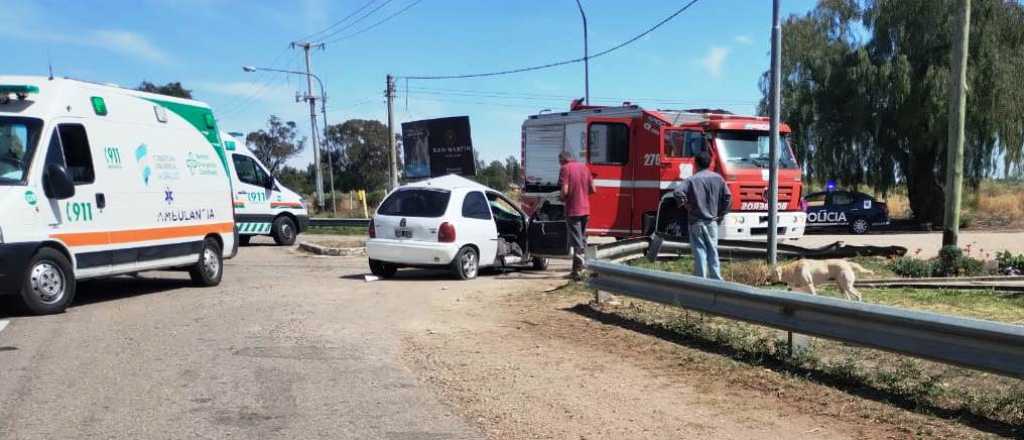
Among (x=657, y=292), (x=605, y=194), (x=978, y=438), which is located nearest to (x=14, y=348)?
(x=657, y=292)

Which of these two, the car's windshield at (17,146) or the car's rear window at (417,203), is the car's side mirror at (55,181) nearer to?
the car's windshield at (17,146)

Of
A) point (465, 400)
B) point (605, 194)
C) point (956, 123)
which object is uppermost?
point (956, 123)

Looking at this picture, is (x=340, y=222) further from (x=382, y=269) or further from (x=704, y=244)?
(x=704, y=244)

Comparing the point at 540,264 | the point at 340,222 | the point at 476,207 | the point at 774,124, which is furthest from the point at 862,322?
the point at 340,222

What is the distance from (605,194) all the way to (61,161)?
389 inches

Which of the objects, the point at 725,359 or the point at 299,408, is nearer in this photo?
the point at 299,408

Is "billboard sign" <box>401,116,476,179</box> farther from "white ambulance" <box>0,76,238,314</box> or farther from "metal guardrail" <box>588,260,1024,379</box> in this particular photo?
"metal guardrail" <box>588,260,1024,379</box>

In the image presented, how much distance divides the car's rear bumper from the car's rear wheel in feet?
1.63

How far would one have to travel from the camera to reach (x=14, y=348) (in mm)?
7016

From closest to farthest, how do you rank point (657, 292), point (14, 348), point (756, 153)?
point (14, 348) → point (657, 292) → point (756, 153)

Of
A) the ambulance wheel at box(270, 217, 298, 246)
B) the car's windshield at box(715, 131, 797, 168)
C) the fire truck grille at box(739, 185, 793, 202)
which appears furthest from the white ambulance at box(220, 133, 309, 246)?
the fire truck grille at box(739, 185, 793, 202)

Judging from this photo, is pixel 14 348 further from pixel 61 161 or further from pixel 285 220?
pixel 285 220

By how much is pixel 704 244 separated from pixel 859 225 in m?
21.2

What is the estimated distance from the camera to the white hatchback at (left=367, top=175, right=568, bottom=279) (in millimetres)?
12125
